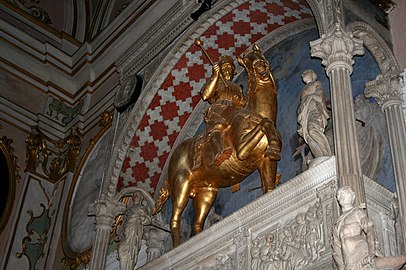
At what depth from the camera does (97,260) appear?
24.8 ft

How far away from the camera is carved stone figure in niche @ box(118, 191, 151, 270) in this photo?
7379mm

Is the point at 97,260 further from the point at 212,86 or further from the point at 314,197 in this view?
the point at 314,197

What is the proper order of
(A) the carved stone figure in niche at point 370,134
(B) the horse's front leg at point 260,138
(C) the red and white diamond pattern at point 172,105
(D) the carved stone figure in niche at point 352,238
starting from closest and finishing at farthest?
(D) the carved stone figure in niche at point 352,238, (A) the carved stone figure in niche at point 370,134, (B) the horse's front leg at point 260,138, (C) the red and white diamond pattern at point 172,105

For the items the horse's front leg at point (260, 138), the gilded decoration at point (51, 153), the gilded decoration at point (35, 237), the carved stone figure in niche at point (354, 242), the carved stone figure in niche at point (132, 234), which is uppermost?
the gilded decoration at point (51, 153)

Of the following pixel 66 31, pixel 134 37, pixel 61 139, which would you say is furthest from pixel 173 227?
pixel 66 31

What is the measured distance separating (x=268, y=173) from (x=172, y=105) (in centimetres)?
214

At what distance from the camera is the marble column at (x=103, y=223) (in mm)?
7617

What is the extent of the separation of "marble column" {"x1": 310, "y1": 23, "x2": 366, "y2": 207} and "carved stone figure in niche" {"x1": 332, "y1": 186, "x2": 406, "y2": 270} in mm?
152

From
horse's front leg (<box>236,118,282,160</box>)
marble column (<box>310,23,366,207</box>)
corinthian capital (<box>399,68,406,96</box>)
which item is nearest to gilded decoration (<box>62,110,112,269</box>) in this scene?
horse's front leg (<box>236,118,282,160</box>)

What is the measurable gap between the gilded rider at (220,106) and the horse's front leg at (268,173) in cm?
38

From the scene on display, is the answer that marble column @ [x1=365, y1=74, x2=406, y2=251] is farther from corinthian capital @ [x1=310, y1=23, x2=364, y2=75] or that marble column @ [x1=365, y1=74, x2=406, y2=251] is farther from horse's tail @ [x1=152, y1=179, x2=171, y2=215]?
horse's tail @ [x1=152, y1=179, x2=171, y2=215]

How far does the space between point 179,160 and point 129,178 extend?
1.11 m

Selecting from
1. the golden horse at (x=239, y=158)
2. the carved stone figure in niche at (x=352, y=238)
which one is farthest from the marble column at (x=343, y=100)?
the golden horse at (x=239, y=158)

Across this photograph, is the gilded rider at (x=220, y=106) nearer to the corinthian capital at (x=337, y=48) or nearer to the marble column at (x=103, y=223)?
the corinthian capital at (x=337, y=48)
